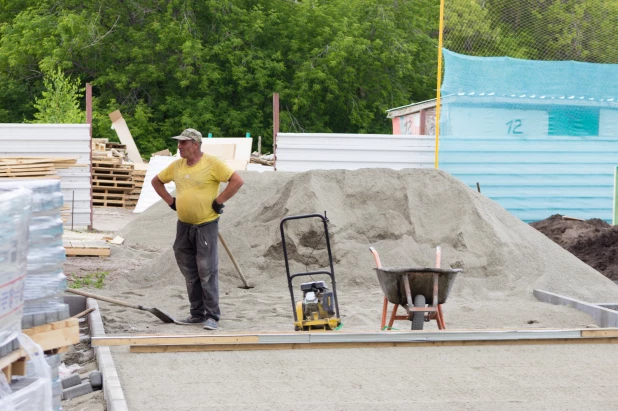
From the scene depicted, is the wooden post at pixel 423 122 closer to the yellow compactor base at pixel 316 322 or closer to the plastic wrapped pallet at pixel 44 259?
the yellow compactor base at pixel 316 322

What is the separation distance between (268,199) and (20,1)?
92.2 feet

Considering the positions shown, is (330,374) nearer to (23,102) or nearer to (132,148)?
(132,148)

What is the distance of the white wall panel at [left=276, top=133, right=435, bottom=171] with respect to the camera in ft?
66.5

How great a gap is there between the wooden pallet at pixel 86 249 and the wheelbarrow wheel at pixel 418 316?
8.25m

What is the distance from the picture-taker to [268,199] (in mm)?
15484

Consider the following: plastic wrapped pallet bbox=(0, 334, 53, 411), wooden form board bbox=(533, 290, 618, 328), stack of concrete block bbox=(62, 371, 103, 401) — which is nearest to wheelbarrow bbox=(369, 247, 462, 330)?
wooden form board bbox=(533, 290, 618, 328)

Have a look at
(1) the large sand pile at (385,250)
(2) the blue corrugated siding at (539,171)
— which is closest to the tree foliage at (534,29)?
(2) the blue corrugated siding at (539,171)

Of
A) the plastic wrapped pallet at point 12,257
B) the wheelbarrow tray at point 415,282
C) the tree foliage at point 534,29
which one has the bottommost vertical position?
the wheelbarrow tray at point 415,282

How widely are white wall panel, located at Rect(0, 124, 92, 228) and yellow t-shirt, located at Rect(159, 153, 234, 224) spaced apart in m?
10.8

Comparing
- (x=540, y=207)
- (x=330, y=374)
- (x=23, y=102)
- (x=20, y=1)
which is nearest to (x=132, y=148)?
(x=23, y=102)

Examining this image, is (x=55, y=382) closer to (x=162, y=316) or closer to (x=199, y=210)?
(x=199, y=210)

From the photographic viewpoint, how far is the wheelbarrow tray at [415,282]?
884 cm

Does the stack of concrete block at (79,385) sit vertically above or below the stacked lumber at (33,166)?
below

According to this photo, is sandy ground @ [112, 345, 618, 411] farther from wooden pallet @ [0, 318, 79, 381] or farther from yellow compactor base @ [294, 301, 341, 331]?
wooden pallet @ [0, 318, 79, 381]
